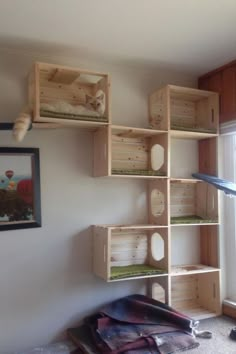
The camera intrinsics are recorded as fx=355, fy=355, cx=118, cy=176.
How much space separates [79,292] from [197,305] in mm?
954

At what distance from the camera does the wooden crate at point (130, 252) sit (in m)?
2.16

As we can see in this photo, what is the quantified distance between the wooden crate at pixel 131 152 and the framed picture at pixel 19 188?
15.9 inches

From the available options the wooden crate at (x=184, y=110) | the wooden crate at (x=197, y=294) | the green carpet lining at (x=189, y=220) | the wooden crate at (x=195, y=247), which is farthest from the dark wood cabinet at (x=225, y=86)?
the wooden crate at (x=197, y=294)

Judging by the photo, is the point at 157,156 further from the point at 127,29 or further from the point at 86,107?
the point at 127,29

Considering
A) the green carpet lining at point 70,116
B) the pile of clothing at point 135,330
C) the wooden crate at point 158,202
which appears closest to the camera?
the pile of clothing at point 135,330

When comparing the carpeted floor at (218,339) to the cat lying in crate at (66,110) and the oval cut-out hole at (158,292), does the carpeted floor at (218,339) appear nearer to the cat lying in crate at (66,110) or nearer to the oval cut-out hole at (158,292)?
the oval cut-out hole at (158,292)

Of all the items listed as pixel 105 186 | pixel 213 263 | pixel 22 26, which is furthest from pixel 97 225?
pixel 22 26

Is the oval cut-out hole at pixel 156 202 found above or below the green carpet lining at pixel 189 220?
above

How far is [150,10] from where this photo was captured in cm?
175

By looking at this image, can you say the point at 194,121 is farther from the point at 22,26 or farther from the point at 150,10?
the point at 22,26

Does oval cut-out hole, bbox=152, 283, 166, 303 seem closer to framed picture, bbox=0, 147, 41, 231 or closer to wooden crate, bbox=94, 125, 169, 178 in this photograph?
wooden crate, bbox=94, 125, 169, 178

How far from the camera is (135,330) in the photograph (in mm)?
1992

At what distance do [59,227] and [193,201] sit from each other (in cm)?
107

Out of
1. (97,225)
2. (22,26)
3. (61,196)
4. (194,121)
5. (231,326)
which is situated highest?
(22,26)
